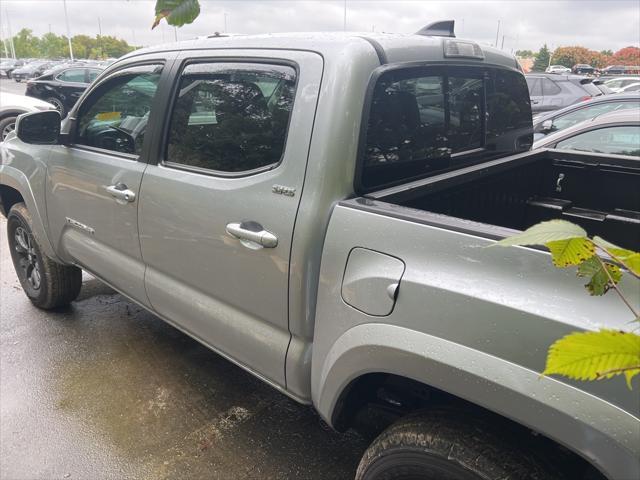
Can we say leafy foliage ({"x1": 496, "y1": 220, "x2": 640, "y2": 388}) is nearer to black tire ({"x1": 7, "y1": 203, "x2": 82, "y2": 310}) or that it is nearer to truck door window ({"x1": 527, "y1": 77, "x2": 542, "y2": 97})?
black tire ({"x1": 7, "y1": 203, "x2": 82, "y2": 310})

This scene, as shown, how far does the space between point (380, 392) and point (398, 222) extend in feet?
2.44

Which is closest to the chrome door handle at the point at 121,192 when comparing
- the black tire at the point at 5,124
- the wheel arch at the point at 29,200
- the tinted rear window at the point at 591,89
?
the wheel arch at the point at 29,200

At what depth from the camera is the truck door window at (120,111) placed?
2711mm

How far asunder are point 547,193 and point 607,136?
6.74ft

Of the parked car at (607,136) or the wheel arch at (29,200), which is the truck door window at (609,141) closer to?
the parked car at (607,136)

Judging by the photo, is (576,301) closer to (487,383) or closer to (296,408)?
(487,383)

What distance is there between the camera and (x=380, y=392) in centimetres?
197

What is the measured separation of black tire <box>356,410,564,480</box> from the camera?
141cm

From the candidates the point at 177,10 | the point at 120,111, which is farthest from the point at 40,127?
the point at 177,10

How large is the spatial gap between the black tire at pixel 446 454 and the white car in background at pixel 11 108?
10932mm

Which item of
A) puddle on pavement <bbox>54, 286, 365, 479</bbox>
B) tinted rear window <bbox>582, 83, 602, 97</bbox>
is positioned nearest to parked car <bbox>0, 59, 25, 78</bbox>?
tinted rear window <bbox>582, 83, 602, 97</bbox>

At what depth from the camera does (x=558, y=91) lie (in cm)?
1137

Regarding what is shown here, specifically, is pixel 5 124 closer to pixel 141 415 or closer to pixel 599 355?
pixel 141 415

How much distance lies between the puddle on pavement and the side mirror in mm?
1369
